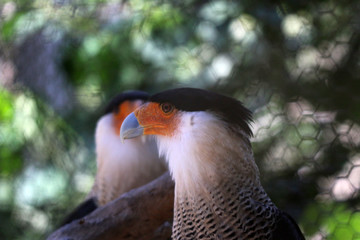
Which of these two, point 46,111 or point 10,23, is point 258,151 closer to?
point 46,111

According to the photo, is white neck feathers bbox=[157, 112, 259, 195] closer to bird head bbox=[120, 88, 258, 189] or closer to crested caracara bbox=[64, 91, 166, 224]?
bird head bbox=[120, 88, 258, 189]

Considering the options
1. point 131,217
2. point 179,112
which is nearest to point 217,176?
point 179,112

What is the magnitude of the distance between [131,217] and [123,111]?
0.36 metres

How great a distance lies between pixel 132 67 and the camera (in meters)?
A: 1.72

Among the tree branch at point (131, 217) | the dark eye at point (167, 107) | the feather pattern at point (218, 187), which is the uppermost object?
the dark eye at point (167, 107)

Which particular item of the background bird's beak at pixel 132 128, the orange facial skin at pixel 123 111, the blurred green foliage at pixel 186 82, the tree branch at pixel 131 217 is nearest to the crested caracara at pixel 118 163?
the orange facial skin at pixel 123 111

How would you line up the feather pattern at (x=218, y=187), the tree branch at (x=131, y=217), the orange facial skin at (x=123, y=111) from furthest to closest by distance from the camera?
the orange facial skin at (x=123, y=111)
the tree branch at (x=131, y=217)
the feather pattern at (x=218, y=187)

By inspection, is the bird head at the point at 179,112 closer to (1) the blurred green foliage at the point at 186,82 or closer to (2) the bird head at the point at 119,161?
(2) the bird head at the point at 119,161

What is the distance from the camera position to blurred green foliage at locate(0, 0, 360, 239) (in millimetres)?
1315

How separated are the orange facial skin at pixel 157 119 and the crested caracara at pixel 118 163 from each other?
460 millimetres

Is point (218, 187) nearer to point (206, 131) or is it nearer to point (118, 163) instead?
point (206, 131)

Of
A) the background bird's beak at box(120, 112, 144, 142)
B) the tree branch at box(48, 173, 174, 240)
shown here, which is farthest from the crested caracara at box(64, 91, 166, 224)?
the background bird's beak at box(120, 112, 144, 142)

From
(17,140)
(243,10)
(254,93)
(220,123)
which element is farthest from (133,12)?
(220,123)

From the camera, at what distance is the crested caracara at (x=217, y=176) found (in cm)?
68
